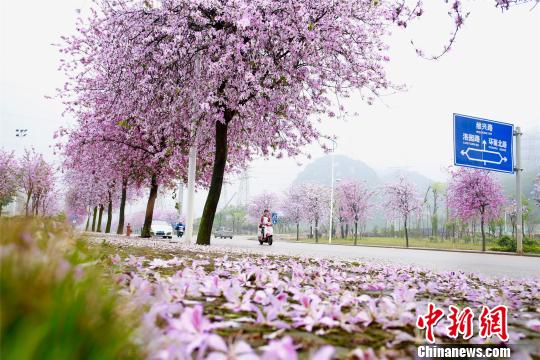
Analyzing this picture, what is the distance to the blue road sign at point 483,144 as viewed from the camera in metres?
19.7

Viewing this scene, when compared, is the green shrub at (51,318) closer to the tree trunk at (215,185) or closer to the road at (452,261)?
the road at (452,261)

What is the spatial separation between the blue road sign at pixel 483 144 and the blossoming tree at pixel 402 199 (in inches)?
788

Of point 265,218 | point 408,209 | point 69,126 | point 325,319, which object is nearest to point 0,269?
point 325,319

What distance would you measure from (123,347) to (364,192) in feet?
177

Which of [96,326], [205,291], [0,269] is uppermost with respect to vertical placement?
[0,269]

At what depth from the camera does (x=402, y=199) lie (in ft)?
138

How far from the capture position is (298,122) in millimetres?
14711

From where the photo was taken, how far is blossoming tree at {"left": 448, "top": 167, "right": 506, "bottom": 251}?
Answer: 28266 millimetres

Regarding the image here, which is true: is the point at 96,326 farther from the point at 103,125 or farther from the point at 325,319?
the point at 103,125

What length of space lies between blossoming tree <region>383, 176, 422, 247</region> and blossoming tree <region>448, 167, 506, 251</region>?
1067 centimetres

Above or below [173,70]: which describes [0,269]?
below

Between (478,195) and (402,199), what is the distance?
544 inches

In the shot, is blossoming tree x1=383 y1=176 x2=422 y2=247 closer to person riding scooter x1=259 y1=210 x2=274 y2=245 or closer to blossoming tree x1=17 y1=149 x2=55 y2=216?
person riding scooter x1=259 y1=210 x2=274 y2=245

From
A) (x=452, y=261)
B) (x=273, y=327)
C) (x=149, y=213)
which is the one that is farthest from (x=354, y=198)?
(x=273, y=327)
